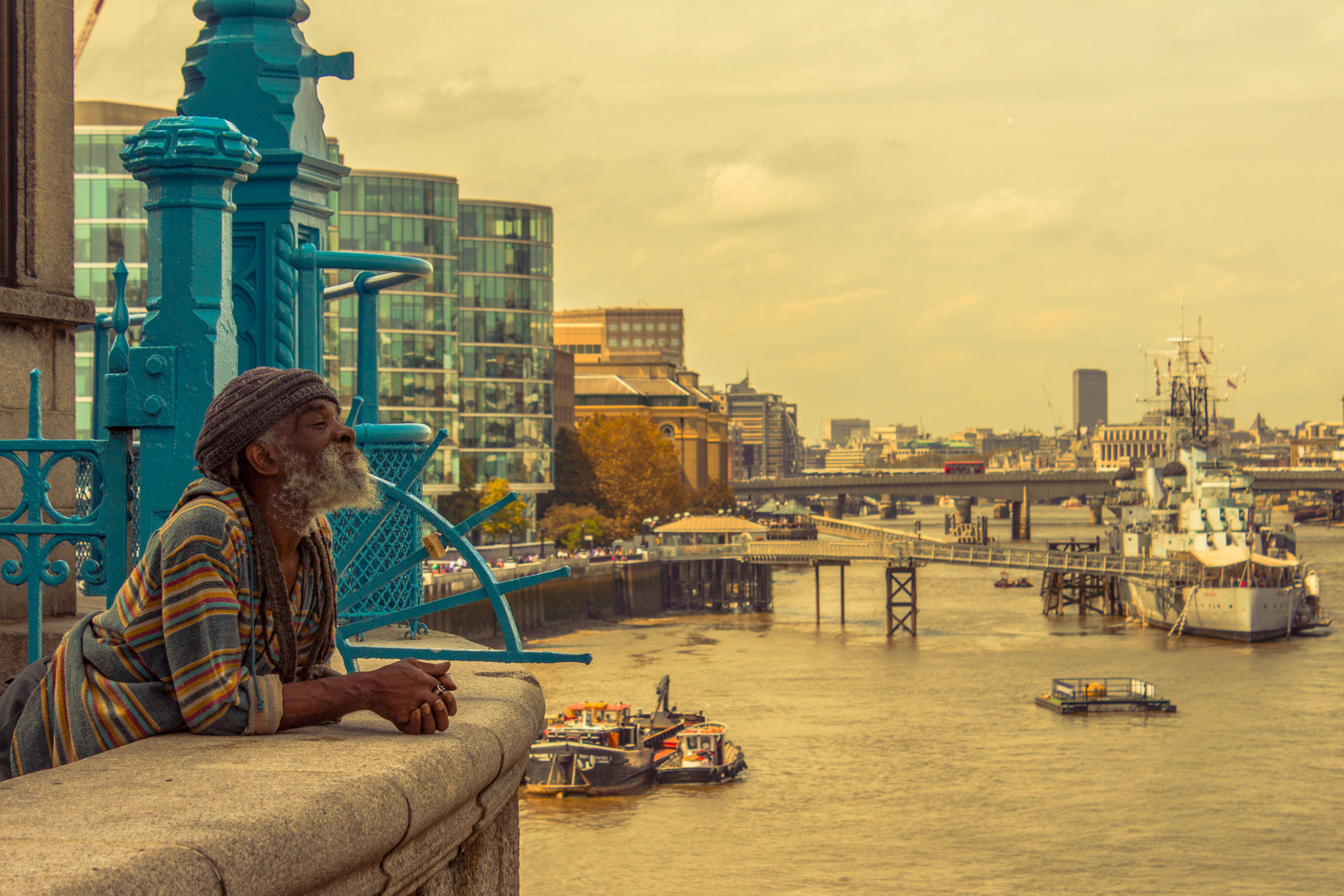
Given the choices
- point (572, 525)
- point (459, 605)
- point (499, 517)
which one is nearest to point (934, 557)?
point (499, 517)

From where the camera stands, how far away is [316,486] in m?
3.41

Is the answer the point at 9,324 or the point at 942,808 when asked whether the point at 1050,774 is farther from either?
the point at 9,324

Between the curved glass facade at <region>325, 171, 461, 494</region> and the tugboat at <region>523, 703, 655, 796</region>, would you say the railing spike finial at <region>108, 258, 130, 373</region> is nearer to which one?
the tugboat at <region>523, 703, 655, 796</region>

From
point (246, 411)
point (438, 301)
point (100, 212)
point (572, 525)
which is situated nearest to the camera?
point (246, 411)

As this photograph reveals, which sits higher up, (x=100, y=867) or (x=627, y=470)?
(x=627, y=470)

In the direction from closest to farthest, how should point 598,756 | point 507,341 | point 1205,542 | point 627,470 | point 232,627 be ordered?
1. point 232,627
2. point 598,756
3. point 1205,542
4. point 507,341
5. point 627,470

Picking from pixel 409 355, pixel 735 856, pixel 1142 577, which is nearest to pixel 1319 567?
pixel 1142 577

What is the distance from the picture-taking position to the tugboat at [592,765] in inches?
1199

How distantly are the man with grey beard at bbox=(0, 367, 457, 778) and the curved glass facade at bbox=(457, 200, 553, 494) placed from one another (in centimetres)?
7501

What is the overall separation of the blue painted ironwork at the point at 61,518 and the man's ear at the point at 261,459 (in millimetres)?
1209

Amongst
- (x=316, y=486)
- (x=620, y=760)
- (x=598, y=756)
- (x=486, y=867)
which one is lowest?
(x=620, y=760)

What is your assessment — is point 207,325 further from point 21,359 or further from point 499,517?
point 499,517

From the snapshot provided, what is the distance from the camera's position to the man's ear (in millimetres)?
3379

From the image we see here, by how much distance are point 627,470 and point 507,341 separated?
13.6m
